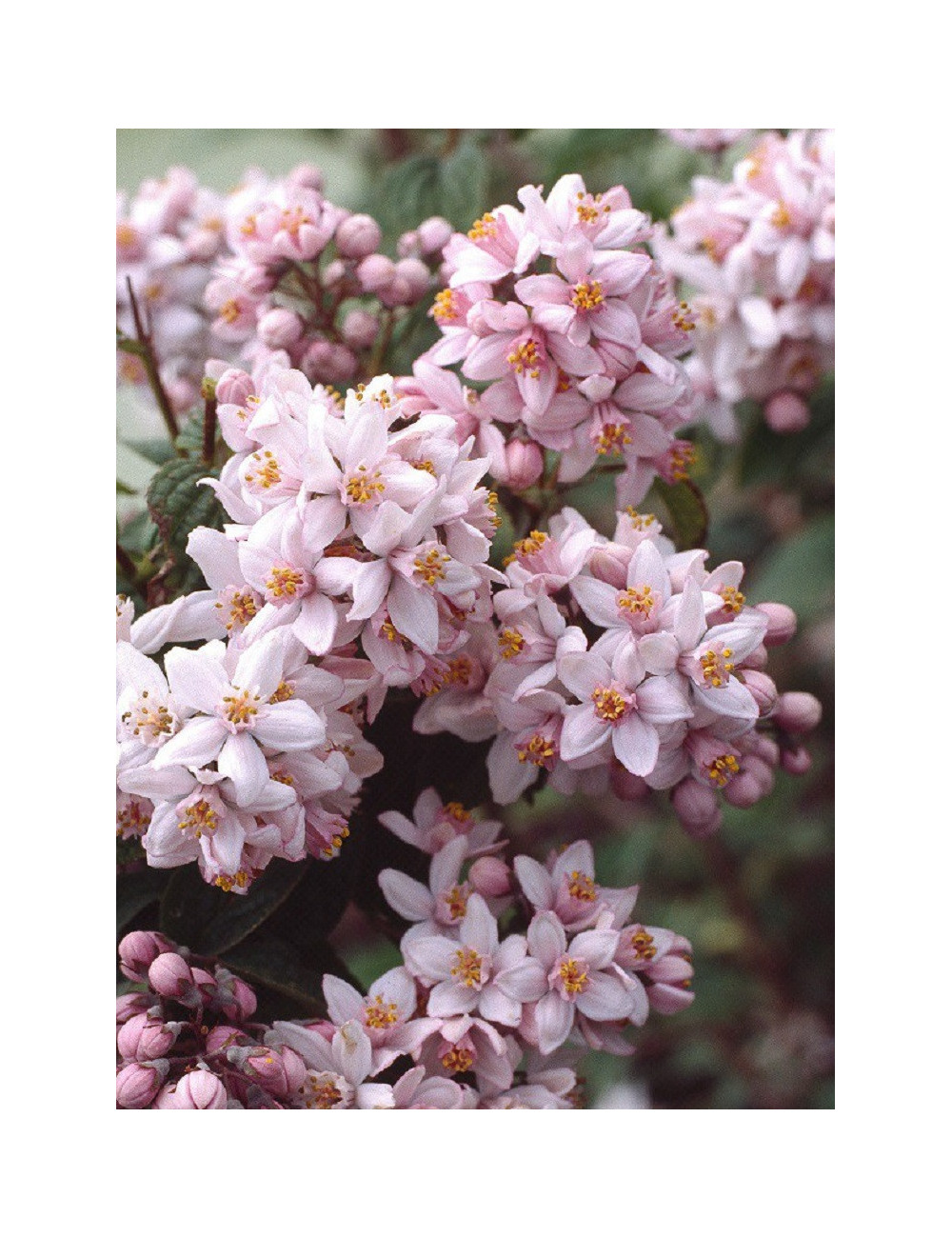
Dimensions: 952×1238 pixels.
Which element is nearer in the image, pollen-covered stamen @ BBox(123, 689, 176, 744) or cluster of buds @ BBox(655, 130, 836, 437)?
pollen-covered stamen @ BBox(123, 689, 176, 744)

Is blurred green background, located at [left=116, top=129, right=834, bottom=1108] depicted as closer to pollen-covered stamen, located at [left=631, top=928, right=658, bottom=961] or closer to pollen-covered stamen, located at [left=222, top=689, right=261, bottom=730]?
pollen-covered stamen, located at [left=631, top=928, right=658, bottom=961]

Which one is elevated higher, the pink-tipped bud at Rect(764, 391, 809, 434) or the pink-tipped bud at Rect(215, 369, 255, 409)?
the pink-tipped bud at Rect(764, 391, 809, 434)

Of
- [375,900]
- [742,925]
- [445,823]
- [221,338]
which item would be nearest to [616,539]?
[445,823]

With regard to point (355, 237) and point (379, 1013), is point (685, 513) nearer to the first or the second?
point (355, 237)

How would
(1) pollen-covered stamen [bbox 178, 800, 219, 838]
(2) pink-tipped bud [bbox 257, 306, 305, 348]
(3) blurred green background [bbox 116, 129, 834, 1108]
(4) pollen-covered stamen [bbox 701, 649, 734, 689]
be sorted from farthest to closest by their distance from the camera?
(3) blurred green background [bbox 116, 129, 834, 1108]
(2) pink-tipped bud [bbox 257, 306, 305, 348]
(4) pollen-covered stamen [bbox 701, 649, 734, 689]
(1) pollen-covered stamen [bbox 178, 800, 219, 838]

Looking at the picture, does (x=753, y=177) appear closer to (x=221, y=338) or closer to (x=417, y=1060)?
(x=221, y=338)

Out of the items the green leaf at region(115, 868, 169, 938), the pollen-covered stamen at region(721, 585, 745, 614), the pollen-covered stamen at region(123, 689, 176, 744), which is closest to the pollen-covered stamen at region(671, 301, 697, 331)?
the pollen-covered stamen at region(721, 585, 745, 614)
